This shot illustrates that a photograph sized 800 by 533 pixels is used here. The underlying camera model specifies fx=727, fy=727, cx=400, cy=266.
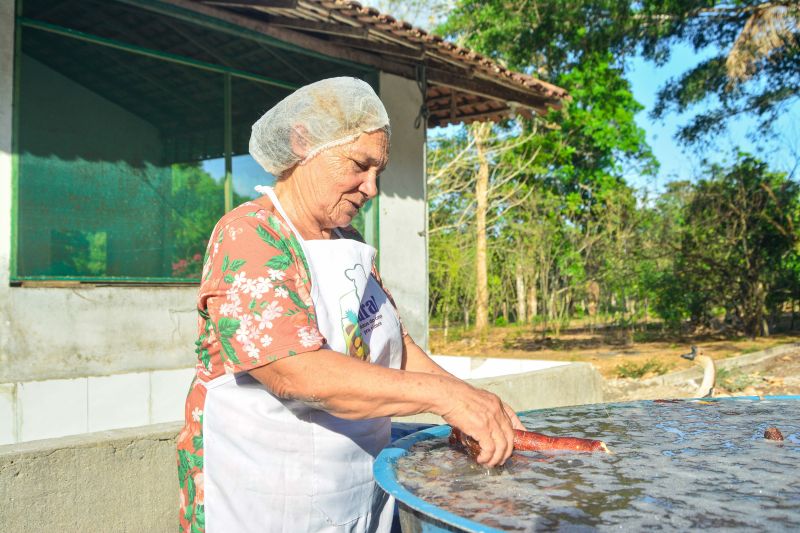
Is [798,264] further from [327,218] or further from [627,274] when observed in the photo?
[327,218]

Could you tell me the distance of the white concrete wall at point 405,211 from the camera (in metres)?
7.68

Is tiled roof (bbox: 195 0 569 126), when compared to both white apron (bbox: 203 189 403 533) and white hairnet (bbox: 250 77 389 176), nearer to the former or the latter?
white hairnet (bbox: 250 77 389 176)

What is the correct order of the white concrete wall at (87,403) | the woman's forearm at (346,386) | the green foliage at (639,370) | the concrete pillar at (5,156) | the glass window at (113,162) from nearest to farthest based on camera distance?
the woman's forearm at (346,386), the concrete pillar at (5,156), the white concrete wall at (87,403), the glass window at (113,162), the green foliage at (639,370)

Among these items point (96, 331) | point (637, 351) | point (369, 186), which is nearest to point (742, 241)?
point (637, 351)

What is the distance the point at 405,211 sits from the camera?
25.9 ft

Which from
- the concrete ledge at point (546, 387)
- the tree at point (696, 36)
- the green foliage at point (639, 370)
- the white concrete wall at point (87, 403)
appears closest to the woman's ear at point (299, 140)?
the concrete ledge at point (546, 387)

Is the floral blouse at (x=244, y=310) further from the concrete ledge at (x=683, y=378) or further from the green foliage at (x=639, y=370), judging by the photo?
the green foliage at (x=639, y=370)

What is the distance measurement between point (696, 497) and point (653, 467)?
9.9 inches

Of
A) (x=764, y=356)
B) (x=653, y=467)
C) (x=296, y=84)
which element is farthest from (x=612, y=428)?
(x=764, y=356)

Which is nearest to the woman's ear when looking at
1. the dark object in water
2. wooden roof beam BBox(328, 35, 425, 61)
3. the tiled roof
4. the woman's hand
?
the woman's hand

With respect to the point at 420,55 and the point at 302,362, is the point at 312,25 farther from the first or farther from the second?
the point at 302,362

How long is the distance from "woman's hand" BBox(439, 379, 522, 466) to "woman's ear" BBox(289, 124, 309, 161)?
714 millimetres

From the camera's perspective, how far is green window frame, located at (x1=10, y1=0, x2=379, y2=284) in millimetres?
5066

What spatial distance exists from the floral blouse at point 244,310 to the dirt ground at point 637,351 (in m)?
7.18
